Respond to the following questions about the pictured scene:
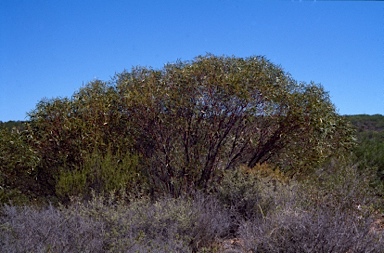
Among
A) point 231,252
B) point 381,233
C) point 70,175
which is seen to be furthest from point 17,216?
point 381,233

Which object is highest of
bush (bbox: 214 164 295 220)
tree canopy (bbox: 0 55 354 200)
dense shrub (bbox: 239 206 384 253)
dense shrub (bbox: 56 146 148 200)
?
tree canopy (bbox: 0 55 354 200)

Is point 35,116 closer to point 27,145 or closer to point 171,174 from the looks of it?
point 27,145

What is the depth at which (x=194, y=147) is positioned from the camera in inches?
373

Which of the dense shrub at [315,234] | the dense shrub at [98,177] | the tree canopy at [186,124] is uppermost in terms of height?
the tree canopy at [186,124]

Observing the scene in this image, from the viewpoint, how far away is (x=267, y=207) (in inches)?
311

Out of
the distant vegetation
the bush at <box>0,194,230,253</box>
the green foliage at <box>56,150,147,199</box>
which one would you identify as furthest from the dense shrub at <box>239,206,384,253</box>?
the green foliage at <box>56,150,147,199</box>

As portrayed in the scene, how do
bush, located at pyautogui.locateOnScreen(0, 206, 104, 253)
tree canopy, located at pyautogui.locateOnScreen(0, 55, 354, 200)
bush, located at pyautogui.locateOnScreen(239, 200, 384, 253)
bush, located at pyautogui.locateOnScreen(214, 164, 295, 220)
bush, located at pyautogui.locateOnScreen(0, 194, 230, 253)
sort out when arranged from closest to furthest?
bush, located at pyautogui.locateOnScreen(0, 206, 104, 253), bush, located at pyautogui.locateOnScreen(0, 194, 230, 253), bush, located at pyautogui.locateOnScreen(239, 200, 384, 253), bush, located at pyautogui.locateOnScreen(214, 164, 295, 220), tree canopy, located at pyautogui.locateOnScreen(0, 55, 354, 200)

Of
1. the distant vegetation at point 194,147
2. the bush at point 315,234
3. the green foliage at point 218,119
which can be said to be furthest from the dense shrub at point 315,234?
the green foliage at point 218,119

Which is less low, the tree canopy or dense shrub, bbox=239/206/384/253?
the tree canopy

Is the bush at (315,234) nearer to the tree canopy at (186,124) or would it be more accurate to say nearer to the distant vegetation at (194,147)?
the distant vegetation at (194,147)

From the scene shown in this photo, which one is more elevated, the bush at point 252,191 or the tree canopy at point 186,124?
the tree canopy at point 186,124

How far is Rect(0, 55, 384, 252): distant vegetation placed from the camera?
7.90m

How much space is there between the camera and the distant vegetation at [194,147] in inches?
311

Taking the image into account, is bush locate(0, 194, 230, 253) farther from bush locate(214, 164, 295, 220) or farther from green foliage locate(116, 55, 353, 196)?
green foliage locate(116, 55, 353, 196)
